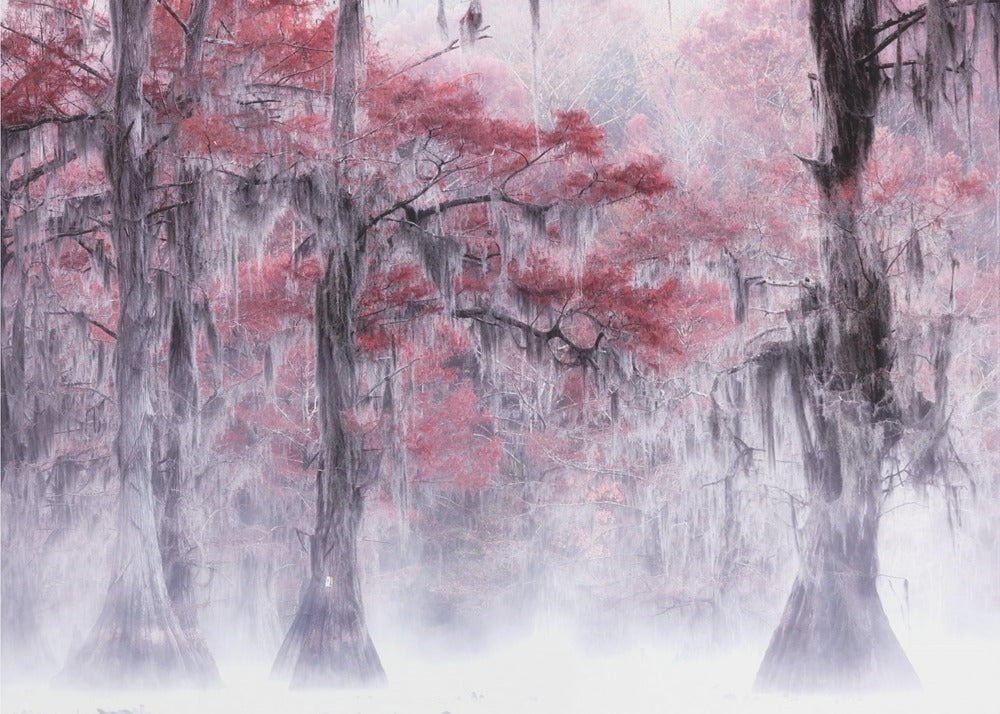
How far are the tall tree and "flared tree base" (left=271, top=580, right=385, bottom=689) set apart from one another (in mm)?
3790

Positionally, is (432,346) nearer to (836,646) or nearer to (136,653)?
(136,653)

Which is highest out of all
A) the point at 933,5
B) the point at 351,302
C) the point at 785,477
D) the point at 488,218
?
the point at 933,5

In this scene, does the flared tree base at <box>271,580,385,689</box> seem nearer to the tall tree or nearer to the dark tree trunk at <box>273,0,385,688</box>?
the dark tree trunk at <box>273,0,385,688</box>

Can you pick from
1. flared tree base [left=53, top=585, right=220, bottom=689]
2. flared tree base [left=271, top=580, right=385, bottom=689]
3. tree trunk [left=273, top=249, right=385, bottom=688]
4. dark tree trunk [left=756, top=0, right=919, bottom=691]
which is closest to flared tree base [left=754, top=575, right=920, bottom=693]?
dark tree trunk [left=756, top=0, right=919, bottom=691]

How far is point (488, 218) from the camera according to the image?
48.4 ft

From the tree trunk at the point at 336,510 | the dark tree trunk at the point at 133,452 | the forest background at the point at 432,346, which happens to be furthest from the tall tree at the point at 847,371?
the dark tree trunk at the point at 133,452

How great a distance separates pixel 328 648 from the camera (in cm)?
1318

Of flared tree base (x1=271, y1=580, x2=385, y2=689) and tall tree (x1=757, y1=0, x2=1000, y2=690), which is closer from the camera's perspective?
tall tree (x1=757, y1=0, x2=1000, y2=690)

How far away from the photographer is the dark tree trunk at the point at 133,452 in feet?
41.3

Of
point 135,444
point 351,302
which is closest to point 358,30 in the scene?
point 351,302

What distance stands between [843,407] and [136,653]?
6911 mm

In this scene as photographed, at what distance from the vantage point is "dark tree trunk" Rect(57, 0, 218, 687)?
496 inches

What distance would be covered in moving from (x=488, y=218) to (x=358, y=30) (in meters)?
2.39

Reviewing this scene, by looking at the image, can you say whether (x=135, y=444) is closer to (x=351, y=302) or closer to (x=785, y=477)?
(x=351, y=302)
